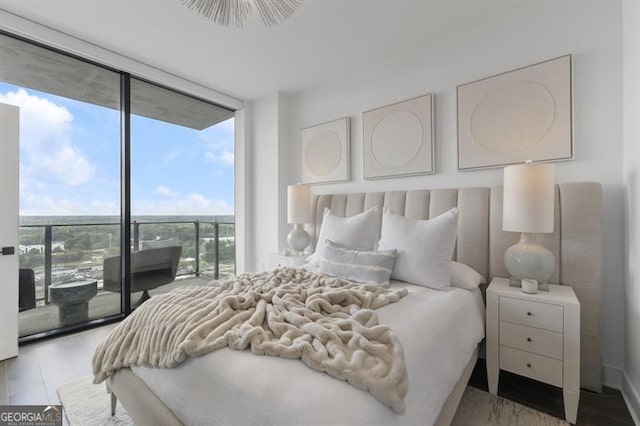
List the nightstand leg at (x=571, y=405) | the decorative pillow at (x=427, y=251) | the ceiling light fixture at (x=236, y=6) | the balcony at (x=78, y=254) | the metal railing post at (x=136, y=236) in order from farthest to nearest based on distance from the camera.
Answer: the metal railing post at (x=136, y=236), the balcony at (x=78, y=254), the decorative pillow at (x=427, y=251), the ceiling light fixture at (x=236, y=6), the nightstand leg at (x=571, y=405)

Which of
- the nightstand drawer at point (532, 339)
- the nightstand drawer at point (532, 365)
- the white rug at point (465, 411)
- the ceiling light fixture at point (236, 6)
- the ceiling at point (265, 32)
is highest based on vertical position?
the ceiling at point (265, 32)

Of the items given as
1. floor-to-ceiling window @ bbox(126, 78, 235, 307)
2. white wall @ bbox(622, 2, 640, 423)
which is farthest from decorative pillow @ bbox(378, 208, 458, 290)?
floor-to-ceiling window @ bbox(126, 78, 235, 307)

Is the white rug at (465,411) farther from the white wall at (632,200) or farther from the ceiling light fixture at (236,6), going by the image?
the ceiling light fixture at (236,6)

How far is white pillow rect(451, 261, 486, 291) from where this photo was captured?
1.83m

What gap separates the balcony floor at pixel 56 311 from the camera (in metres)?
2.51

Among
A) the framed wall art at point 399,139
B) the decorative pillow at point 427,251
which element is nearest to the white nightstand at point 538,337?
the decorative pillow at point 427,251

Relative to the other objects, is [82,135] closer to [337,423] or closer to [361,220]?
[361,220]

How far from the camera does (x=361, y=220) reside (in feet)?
7.44

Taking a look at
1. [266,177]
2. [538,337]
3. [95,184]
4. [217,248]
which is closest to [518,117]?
[538,337]

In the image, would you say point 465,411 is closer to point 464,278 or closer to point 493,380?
point 493,380

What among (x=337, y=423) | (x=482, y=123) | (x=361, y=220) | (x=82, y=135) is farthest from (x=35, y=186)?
(x=482, y=123)

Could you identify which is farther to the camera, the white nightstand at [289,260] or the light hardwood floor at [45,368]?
the white nightstand at [289,260]

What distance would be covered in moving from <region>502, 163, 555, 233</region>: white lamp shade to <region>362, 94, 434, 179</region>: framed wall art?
87 cm

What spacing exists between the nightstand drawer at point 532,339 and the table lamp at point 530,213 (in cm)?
30
